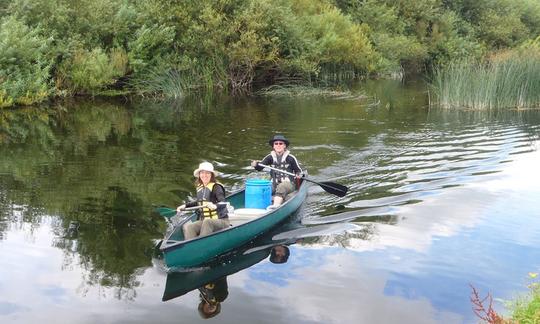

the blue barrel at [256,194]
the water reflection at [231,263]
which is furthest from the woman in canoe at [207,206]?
the blue barrel at [256,194]

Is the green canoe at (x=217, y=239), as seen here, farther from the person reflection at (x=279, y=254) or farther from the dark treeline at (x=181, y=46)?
the dark treeline at (x=181, y=46)

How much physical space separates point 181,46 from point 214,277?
22347mm

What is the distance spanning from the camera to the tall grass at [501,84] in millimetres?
20961

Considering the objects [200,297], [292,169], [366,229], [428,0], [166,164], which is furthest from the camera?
[428,0]

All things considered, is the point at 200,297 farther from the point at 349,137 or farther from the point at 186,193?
the point at 349,137

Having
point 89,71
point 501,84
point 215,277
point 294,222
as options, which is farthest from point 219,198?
point 89,71

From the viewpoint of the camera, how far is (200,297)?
7.34 m

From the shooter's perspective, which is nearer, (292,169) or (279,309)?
(279,309)

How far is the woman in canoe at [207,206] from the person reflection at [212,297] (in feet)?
2.80

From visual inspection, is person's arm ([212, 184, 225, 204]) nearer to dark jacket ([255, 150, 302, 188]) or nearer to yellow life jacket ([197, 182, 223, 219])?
yellow life jacket ([197, 182, 223, 219])

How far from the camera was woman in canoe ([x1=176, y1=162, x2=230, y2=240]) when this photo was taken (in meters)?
8.41

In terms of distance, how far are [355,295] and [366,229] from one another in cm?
253

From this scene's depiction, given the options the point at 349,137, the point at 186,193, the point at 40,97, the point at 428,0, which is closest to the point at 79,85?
the point at 40,97

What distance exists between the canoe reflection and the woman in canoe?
51 centimetres
